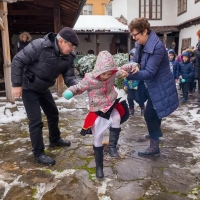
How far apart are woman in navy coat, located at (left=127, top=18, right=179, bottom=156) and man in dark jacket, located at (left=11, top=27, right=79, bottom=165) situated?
82 cm

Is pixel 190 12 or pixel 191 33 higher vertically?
pixel 190 12

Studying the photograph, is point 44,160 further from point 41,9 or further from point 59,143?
point 41,9

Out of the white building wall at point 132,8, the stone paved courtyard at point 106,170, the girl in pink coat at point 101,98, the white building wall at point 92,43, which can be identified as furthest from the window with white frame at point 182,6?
the girl in pink coat at point 101,98

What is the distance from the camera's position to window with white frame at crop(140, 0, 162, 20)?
19.4m

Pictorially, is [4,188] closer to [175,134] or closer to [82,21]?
[175,134]

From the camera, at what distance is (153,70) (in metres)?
3.07

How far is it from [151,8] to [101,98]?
18.3m

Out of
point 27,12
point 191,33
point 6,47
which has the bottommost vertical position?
point 6,47

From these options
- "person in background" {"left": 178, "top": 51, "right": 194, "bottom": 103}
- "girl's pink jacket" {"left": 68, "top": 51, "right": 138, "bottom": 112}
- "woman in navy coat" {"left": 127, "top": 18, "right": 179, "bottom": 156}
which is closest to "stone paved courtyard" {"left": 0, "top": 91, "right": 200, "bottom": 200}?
"woman in navy coat" {"left": 127, "top": 18, "right": 179, "bottom": 156}

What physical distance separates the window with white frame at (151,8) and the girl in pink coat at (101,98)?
17.9 m

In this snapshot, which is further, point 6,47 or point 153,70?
point 6,47

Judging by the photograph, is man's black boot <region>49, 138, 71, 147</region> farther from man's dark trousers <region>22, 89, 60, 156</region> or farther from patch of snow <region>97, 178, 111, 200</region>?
patch of snow <region>97, 178, 111, 200</region>

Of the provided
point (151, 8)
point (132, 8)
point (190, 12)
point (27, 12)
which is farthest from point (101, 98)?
point (151, 8)

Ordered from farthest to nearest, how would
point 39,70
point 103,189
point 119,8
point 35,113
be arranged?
point 119,8 < point 35,113 < point 39,70 < point 103,189
